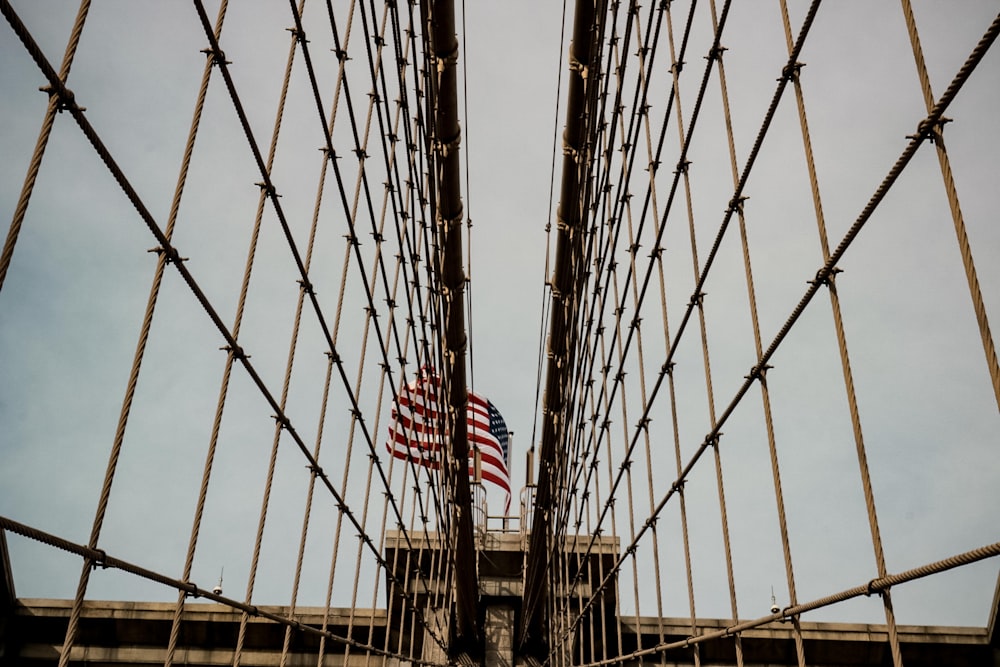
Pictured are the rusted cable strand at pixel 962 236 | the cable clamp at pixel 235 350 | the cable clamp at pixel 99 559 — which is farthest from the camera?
the cable clamp at pixel 235 350

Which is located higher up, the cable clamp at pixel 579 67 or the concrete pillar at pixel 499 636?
the cable clamp at pixel 579 67

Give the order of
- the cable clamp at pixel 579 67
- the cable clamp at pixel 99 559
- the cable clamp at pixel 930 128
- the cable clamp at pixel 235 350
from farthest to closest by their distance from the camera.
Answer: the cable clamp at pixel 579 67 < the cable clamp at pixel 235 350 < the cable clamp at pixel 99 559 < the cable clamp at pixel 930 128

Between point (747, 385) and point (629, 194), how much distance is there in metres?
4.49

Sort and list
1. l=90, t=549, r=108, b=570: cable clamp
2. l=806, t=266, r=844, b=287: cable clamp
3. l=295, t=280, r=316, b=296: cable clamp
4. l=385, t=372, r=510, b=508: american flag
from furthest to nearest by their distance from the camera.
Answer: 1. l=385, t=372, r=510, b=508: american flag
2. l=295, t=280, r=316, b=296: cable clamp
3. l=806, t=266, r=844, b=287: cable clamp
4. l=90, t=549, r=108, b=570: cable clamp

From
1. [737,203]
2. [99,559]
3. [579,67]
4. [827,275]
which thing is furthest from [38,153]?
[579,67]

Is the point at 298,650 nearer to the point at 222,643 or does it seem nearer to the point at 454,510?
the point at 222,643

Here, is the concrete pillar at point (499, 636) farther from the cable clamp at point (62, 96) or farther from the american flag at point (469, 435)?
the cable clamp at point (62, 96)

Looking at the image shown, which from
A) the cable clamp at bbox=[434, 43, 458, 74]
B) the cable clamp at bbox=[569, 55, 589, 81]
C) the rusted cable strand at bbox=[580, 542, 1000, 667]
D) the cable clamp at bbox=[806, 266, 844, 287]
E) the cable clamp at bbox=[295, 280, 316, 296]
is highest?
the cable clamp at bbox=[569, 55, 589, 81]

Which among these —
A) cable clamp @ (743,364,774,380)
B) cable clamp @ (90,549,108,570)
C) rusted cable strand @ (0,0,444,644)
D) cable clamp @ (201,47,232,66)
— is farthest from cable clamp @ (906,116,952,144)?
cable clamp @ (201,47,232,66)

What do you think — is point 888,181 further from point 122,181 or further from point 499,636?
point 499,636

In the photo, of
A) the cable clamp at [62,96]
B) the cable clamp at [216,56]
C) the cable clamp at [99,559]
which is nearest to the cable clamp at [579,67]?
the cable clamp at [216,56]

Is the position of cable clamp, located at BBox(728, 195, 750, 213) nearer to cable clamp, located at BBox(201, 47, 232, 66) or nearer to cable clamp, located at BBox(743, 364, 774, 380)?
cable clamp, located at BBox(743, 364, 774, 380)

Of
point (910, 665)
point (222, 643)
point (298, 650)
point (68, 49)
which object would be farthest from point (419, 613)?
point (68, 49)

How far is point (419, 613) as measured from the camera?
1309cm
